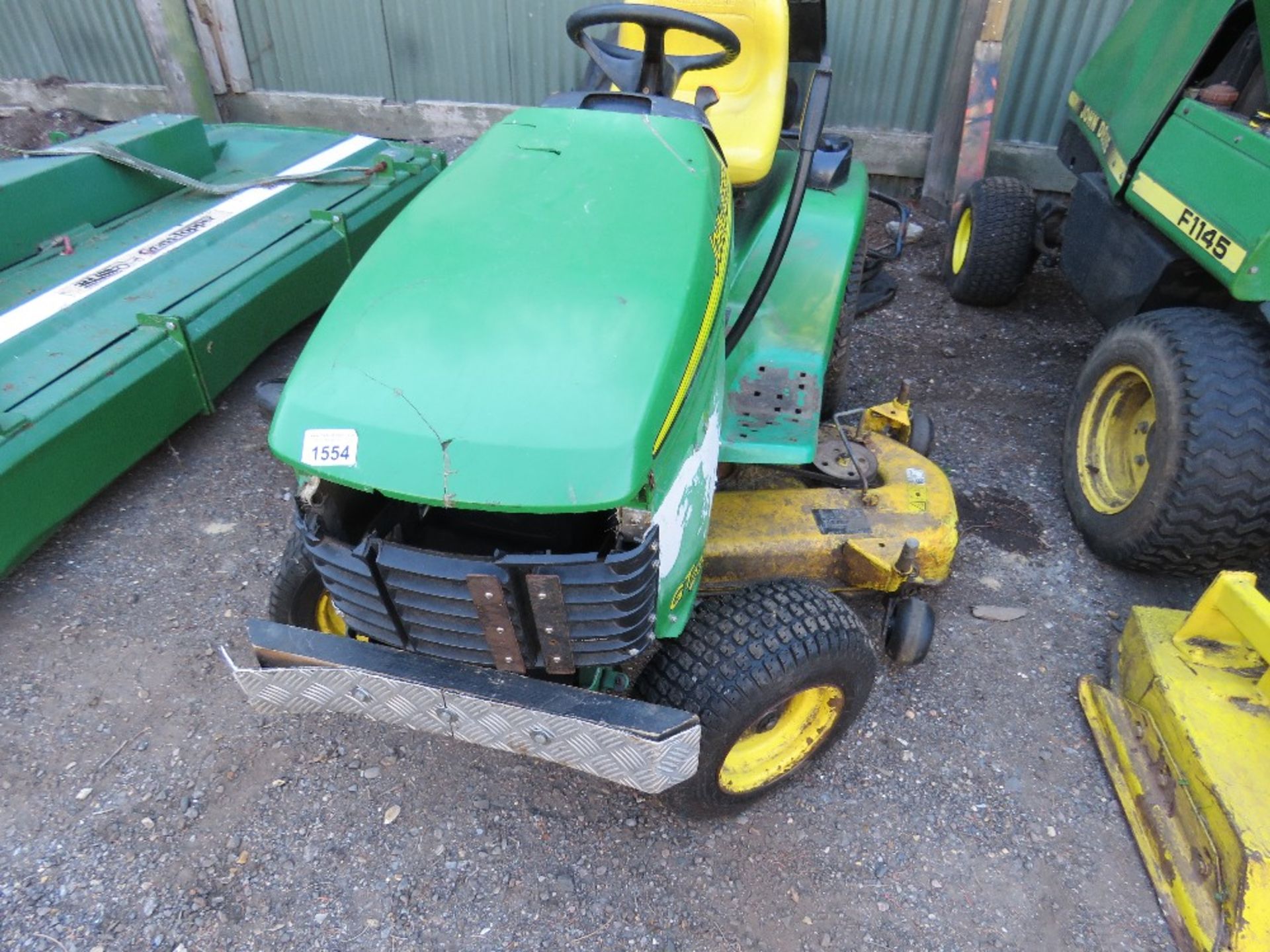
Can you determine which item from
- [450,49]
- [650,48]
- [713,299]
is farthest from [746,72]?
[450,49]

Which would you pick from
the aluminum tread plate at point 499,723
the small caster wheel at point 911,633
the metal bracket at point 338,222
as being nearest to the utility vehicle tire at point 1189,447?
the small caster wheel at point 911,633

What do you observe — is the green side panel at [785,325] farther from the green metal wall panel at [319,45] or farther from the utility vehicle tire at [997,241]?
the green metal wall panel at [319,45]

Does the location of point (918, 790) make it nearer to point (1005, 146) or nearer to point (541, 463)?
point (541, 463)

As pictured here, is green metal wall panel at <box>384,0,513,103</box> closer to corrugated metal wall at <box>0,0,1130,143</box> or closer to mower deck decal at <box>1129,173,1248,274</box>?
corrugated metal wall at <box>0,0,1130,143</box>

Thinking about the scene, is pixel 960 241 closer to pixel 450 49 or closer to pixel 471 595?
pixel 450 49

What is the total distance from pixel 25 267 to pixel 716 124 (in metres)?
2.46

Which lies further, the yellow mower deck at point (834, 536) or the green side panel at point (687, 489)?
the yellow mower deck at point (834, 536)

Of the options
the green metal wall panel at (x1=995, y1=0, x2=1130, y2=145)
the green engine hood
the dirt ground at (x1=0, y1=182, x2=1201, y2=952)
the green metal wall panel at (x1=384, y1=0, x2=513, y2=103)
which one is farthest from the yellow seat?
the green metal wall panel at (x1=384, y1=0, x2=513, y2=103)

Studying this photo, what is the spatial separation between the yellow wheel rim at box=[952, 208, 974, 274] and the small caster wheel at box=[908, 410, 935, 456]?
152 cm

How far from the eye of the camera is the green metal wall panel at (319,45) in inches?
208

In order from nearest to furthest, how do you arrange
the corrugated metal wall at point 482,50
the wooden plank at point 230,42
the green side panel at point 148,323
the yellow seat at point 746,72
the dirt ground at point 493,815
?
the dirt ground at point 493,815 < the green side panel at point 148,323 < the yellow seat at point 746,72 < the corrugated metal wall at point 482,50 < the wooden plank at point 230,42

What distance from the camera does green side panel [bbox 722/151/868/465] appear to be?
2.02 m

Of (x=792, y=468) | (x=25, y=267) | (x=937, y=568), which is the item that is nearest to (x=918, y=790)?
(x=937, y=568)

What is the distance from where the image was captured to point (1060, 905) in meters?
1.76
